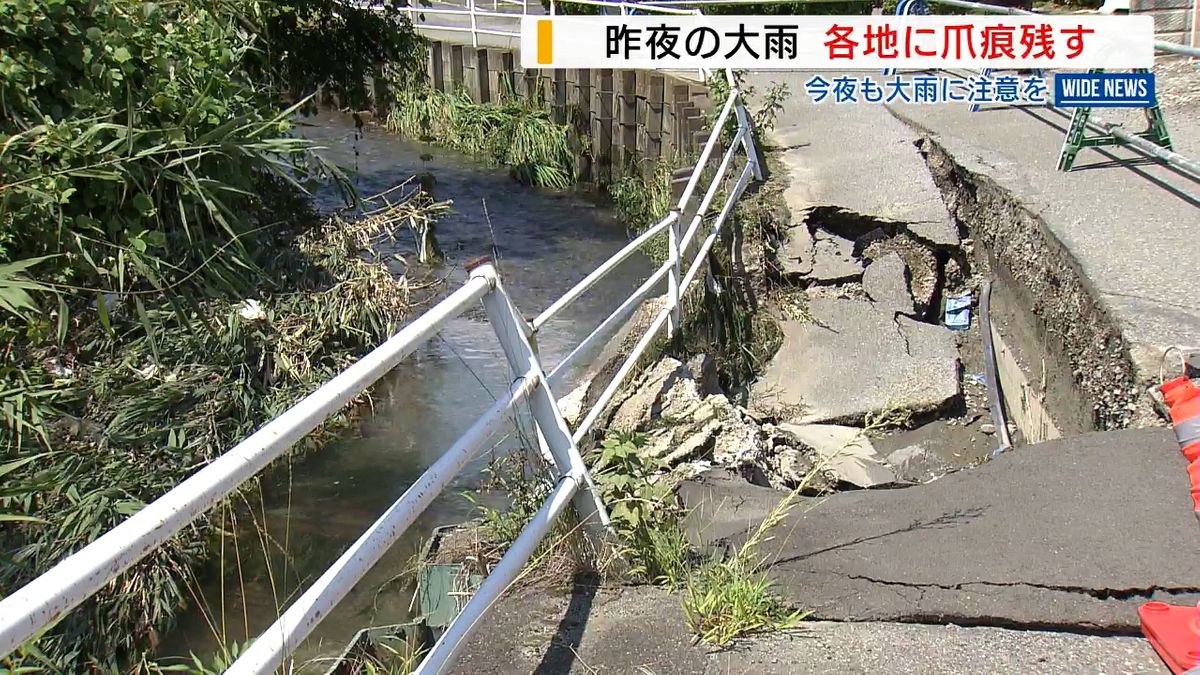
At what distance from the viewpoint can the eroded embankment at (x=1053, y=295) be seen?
463 cm

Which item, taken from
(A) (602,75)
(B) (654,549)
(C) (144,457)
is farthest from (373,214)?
(A) (602,75)

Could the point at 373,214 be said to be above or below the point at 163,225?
below

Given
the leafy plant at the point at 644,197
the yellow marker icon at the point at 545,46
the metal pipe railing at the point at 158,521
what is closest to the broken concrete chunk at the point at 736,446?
the metal pipe railing at the point at 158,521

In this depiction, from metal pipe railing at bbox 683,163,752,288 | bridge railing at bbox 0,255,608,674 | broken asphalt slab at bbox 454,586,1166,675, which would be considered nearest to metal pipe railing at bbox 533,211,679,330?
bridge railing at bbox 0,255,608,674

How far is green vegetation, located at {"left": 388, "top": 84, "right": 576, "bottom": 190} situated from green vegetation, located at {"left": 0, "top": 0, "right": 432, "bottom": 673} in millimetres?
6660

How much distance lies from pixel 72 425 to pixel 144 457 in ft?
1.30

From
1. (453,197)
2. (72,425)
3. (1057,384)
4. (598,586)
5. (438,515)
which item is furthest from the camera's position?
(453,197)

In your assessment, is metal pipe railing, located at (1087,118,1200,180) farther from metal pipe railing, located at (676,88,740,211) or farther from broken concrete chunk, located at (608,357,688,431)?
broken concrete chunk, located at (608,357,688,431)

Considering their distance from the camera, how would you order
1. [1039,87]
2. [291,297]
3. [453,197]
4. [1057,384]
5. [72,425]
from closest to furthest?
[72,425] → [1057,384] → [291,297] → [1039,87] → [453,197]

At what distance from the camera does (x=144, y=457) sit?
17.2 ft

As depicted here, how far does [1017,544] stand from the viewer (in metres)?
3.08

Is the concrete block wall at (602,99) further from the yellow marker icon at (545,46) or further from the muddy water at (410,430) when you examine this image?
the muddy water at (410,430)

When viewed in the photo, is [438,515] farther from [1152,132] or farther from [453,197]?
[453,197]

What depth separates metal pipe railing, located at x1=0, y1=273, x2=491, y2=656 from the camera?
1.31 m
